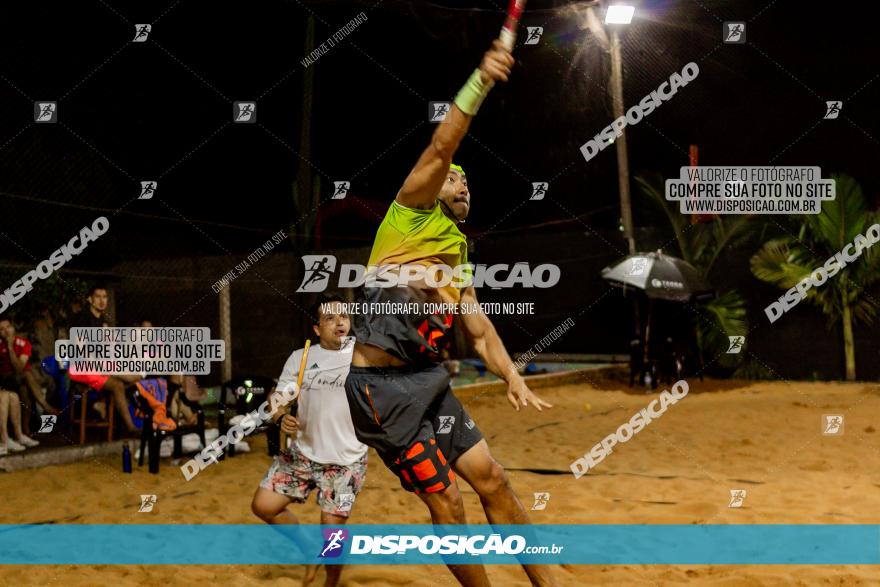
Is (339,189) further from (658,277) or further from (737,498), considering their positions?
(737,498)

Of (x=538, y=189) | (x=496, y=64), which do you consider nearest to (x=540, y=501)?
(x=496, y=64)

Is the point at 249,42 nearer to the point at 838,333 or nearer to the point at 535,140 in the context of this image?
the point at 535,140

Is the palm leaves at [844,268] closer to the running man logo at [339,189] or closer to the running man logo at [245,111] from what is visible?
the running man logo at [339,189]

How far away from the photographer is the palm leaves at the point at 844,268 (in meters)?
13.5

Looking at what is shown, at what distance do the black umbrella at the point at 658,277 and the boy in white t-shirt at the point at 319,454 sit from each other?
31.7 feet

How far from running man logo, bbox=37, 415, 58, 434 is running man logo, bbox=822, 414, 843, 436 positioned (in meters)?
8.42

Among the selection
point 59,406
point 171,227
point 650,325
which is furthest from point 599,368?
point 59,406

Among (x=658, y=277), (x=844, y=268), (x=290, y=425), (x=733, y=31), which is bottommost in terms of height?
(x=290, y=425)

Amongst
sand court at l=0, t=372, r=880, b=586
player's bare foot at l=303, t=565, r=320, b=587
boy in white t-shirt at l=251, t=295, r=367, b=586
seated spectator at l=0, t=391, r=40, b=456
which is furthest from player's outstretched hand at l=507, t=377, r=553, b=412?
seated spectator at l=0, t=391, r=40, b=456

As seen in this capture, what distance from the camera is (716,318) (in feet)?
47.7

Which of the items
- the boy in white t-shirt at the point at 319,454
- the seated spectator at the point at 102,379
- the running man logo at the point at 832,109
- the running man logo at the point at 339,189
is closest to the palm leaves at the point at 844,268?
the running man logo at the point at 832,109

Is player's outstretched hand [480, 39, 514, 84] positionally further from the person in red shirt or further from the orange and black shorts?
the person in red shirt

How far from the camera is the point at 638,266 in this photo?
13195 mm

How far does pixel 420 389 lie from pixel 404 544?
6.07 feet
